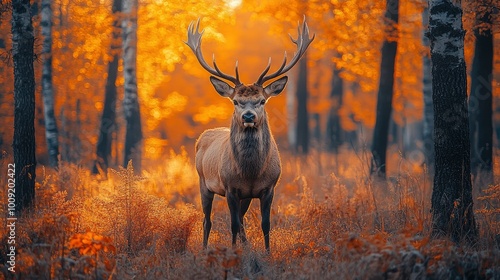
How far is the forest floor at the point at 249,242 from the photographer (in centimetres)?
523

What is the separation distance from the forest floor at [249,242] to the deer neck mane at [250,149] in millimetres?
900

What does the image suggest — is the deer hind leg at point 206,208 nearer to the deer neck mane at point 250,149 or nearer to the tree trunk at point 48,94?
the deer neck mane at point 250,149

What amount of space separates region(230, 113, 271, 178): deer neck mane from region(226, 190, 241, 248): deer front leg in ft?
1.11

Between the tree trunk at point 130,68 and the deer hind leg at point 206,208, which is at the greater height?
the tree trunk at point 130,68

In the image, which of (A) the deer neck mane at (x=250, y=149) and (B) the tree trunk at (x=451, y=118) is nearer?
(B) the tree trunk at (x=451, y=118)

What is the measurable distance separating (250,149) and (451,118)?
243cm

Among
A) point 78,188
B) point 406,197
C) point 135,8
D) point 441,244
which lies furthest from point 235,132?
point 135,8

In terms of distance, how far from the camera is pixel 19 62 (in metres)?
7.73

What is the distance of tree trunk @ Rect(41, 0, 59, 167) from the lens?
1291cm

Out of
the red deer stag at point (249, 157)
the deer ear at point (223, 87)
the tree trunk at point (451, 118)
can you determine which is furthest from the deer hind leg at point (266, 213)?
the tree trunk at point (451, 118)

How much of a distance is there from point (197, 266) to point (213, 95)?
2397cm

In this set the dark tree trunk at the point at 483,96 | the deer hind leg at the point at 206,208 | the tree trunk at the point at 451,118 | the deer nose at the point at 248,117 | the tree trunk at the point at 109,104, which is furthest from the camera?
the tree trunk at the point at 109,104

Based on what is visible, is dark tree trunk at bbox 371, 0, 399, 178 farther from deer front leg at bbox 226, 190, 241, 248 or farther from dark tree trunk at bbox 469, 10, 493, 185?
deer front leg at bbox 226, 190, 241, 248

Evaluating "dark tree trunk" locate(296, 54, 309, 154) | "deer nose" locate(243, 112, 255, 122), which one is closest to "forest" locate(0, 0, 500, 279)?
"deer nose" locate(243, 112, 255, 122)
